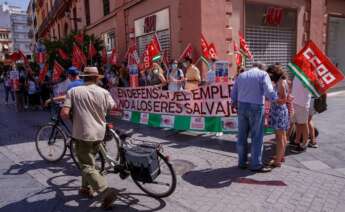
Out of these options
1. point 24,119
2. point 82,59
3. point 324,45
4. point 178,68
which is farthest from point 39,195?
point 324,45

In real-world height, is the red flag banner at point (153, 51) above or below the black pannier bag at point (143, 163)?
above

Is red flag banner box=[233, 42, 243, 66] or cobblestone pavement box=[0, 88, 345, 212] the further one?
red flag banner box=[233, 42, 243, 66]

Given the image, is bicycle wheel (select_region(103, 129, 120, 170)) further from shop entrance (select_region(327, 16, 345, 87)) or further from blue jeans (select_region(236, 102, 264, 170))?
shop entrance (select_region(327, 16, 345, 87))

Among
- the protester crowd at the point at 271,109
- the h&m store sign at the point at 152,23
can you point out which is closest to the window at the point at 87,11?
the h&m store sign at the point at 152,23

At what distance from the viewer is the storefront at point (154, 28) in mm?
11442

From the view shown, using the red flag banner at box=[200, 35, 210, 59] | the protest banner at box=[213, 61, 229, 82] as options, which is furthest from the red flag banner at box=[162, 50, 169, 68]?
the protest banner at box=[213, 61, 229, 82]

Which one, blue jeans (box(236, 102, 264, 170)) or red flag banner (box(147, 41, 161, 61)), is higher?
red flag banner (box(147, 41, 161, 61))

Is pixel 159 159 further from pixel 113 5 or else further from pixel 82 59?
pixel 113 5

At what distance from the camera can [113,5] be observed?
15430mm

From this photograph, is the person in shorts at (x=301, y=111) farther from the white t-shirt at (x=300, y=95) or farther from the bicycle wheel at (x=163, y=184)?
the bicycle wheel at (x=163, y=184)

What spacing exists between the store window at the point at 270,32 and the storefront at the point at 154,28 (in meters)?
3.22

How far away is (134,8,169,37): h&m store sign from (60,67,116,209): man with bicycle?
8250 mm

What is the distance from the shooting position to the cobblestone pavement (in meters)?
3.70

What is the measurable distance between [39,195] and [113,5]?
43.4 ft
